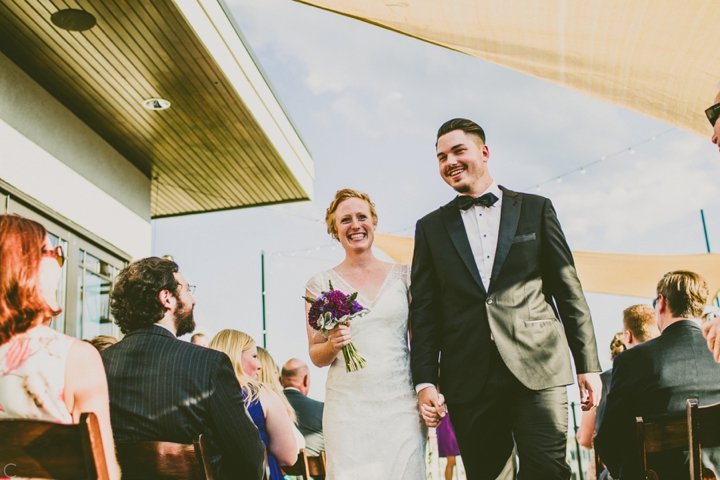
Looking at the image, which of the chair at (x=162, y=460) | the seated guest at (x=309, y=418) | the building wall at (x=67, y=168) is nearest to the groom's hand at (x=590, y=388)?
the chair at (x=162, y=460)

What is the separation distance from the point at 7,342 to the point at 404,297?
233 cm

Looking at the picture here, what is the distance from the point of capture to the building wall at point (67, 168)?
21.1 feet

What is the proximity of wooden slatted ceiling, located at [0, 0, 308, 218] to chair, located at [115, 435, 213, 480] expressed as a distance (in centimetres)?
409

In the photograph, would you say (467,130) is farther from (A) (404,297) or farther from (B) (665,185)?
(B) (665,185)

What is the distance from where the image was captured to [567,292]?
309 centimetres

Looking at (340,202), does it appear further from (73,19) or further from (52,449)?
(73,19)

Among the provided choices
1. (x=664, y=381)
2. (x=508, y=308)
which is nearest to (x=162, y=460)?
(x=508, y=308)

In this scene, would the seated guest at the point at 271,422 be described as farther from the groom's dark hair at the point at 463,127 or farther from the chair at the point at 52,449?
the chair at the point at 52,449

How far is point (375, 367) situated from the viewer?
3.83 m

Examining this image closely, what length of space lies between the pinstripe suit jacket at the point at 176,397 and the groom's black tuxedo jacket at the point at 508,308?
90 cm

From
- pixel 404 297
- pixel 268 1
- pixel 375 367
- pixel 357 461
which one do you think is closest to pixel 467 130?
pixel 404 297

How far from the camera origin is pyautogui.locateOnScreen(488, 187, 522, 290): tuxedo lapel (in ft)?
10.2

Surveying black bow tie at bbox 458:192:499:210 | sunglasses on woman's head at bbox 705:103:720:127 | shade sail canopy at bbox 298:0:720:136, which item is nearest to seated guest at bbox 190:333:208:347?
shade sail canopy at bbox 298:0:720:136

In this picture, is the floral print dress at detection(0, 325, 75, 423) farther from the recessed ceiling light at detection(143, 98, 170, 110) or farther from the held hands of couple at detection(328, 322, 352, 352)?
the recessed ceiling light at detection(143, 98, 170, 110)
